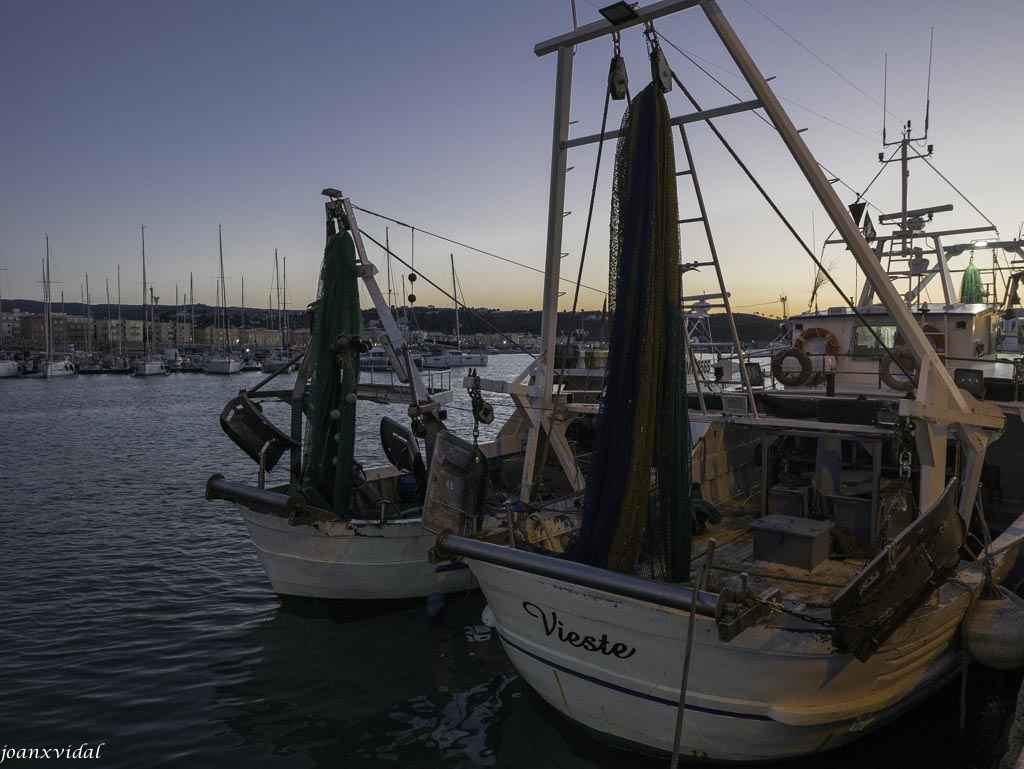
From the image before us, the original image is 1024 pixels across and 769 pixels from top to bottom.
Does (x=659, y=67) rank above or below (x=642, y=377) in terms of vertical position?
above

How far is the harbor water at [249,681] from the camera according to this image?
7.28m

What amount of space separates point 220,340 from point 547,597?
623 ft

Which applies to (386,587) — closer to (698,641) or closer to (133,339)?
(698,641)

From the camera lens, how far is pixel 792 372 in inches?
487

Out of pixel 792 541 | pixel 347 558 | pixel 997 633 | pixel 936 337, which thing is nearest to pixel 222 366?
pixel 347 558

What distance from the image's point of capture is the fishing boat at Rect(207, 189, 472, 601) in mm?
10461

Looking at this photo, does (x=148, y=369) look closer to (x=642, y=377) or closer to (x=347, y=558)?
(x=347, y=558)

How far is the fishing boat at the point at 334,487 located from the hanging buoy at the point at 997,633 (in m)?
7.20

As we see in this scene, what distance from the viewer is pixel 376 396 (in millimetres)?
12195

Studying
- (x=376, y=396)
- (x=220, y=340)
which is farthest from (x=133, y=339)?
(x=376, y=396)

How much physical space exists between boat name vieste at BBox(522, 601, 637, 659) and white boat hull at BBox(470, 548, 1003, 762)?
0.04 ft

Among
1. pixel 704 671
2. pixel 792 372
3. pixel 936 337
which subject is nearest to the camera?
pixel 704 671

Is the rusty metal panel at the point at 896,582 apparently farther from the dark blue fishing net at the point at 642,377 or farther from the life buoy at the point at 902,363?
the life buoy at the point at 902,363
